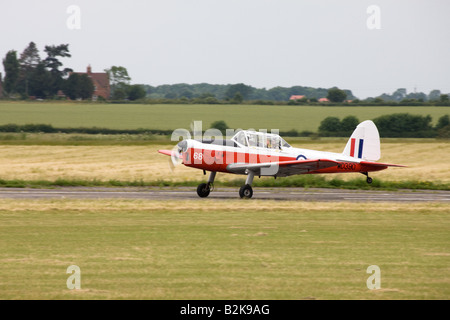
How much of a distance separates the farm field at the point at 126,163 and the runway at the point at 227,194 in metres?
2.80

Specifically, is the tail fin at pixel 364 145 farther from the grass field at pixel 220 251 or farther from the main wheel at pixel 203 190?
the main wheel at pixel 203 190

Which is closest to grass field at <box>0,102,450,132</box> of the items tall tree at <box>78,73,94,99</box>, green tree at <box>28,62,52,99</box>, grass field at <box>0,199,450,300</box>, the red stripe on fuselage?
tall tree at <box>78,73,94,99</box>

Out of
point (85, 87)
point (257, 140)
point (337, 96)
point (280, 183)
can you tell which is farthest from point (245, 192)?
point (85, 87)

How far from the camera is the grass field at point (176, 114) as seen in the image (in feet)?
159

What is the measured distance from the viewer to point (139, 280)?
7945 mm

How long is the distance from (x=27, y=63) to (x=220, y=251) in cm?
6462

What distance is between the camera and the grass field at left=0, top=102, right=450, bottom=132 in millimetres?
48500

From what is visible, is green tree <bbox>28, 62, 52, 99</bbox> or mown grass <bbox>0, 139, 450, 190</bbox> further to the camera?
green tree <bbox>28, 62, 52, 99</bbox>

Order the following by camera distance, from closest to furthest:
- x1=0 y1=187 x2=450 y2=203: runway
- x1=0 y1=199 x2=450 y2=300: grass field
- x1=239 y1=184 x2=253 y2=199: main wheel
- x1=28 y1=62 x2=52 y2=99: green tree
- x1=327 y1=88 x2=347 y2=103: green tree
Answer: x1=0 y1=199 x2=450 y2=300: grass field, x1=239 y1=184 x2=253 y2=199: main wheel, x1=0 y1=187 x2=450 y2=203: runway, x1=327 y1=88 x2=347 y2=103: green tree, x1=28 y1=62 x2=52 y2=99: green tree

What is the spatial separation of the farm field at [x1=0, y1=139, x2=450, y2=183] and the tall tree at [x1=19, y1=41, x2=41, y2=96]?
1441 inches

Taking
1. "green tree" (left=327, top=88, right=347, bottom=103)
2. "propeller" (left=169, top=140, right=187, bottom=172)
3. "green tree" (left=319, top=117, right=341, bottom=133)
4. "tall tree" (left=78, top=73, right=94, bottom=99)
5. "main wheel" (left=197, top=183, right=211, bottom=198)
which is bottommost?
"main wheel" (left=197, top=183, right=211, bottom=198)

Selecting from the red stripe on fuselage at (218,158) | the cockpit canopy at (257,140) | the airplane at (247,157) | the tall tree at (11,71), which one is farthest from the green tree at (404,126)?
the tall tree at (11,71)

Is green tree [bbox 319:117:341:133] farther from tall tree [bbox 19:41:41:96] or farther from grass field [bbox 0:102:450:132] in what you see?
tall tree [bbox 19:41:41:96]

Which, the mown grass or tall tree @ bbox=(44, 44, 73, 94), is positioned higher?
tall tree @ bbox=(44, 44, 73, 94)
